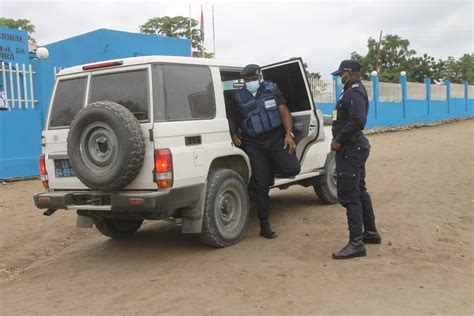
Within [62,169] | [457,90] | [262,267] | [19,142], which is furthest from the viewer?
[457,90]

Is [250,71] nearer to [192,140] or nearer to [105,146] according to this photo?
[192,140]

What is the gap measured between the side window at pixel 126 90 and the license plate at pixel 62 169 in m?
0.70

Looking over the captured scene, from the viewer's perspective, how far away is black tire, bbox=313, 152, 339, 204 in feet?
22.2

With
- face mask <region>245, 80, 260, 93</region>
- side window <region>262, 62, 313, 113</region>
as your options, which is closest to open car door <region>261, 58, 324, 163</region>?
side window <region>262, 62, 313, 113</region>

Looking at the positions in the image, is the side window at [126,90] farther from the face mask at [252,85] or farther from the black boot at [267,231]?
the black boot at [267,231]

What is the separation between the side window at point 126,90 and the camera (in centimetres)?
450

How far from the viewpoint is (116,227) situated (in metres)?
5.84

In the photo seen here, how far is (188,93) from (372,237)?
2.40 metres

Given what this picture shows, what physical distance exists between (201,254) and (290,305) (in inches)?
60.6

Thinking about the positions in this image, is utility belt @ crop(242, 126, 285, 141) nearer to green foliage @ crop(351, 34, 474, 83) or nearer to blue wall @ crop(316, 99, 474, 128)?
blue wall @ crop(316, 99, 474, 128)

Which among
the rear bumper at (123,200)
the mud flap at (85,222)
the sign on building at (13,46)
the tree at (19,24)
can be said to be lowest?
the mud flap at (85,222)

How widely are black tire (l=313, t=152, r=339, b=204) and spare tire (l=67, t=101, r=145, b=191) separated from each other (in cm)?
320

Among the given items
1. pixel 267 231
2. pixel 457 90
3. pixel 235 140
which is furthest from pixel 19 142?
pixel 457 90

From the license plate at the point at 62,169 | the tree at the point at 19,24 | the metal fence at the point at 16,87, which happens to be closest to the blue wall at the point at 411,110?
the metal fence at the point at 16,87
